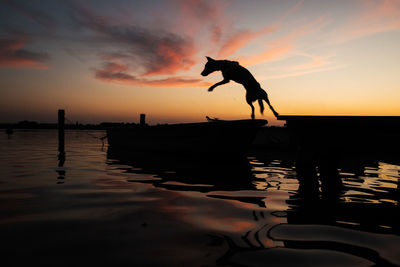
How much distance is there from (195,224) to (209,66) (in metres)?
7.99

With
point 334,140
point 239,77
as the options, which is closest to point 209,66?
point 239,77

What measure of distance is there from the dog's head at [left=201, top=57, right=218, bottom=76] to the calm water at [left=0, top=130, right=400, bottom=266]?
563cm

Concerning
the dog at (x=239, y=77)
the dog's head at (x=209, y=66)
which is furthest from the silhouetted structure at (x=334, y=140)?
the dog's head at (x=209, y=66)

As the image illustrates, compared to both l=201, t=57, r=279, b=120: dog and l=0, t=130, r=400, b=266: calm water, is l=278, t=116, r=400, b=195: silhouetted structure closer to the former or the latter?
l=0, t=130, r=400, b=266: calm water

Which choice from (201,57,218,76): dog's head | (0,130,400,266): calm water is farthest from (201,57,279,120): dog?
(0,130,400,266): calm water

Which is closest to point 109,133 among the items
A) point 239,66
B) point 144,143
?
point 144,143

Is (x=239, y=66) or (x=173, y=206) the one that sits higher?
(x=239, y=66)

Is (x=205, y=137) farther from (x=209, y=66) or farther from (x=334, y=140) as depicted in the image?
(x=334, y=140)

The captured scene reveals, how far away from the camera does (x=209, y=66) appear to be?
10.5 metres

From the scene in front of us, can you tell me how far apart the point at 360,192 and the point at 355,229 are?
2.58 meters

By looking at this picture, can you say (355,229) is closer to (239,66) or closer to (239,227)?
(239,227)

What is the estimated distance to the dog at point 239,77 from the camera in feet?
33.1

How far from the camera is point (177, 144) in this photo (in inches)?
499

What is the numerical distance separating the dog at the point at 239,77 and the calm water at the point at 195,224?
497 cm
